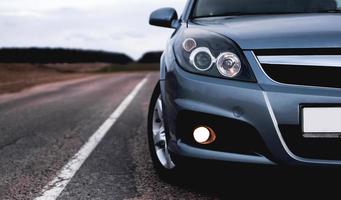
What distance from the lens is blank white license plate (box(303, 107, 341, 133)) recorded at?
2656 mm

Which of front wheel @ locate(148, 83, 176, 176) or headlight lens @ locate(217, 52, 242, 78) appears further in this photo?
front wheel @ locate(148, 83, 176, 176)

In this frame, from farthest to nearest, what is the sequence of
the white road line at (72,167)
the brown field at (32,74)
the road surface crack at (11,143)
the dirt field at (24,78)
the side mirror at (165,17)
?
1. the brown field at (32,74)
2. the dirt field at (24,78)
3. the road surface crack at (11,143)
4. the side mirror at (165,17)
5. the white road line at (72,167)

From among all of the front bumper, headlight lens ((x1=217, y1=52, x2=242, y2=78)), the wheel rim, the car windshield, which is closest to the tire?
the wheel rim

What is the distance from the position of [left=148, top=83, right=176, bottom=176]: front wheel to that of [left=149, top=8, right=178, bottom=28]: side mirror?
2.50ft

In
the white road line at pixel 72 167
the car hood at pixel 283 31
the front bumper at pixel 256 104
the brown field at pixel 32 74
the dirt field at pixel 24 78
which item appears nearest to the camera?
the front bumper at pixel 256 104

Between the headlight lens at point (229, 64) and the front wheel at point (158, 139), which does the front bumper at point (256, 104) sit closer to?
the headlight lens at point (229, 64)

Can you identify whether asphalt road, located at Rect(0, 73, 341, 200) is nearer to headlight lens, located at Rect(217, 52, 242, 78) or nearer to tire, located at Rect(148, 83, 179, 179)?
tire, located at Rect(148, 83, 179, 179)

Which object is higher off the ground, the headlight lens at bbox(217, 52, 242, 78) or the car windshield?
the car windshield

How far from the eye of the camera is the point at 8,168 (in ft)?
13.2

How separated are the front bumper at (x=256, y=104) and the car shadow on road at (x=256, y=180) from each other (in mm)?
49

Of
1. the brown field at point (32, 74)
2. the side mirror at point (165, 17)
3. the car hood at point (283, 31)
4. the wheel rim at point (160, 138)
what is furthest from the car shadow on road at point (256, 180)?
the brown field at point (32, 74)

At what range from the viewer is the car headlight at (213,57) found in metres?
2.85

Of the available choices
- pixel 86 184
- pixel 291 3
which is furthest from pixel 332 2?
pixel 86 184

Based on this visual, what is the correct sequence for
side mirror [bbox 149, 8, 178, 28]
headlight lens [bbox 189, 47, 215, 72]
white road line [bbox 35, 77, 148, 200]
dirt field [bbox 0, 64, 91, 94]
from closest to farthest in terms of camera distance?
headlight lens [bbox 189, 47, 215, 72] → white road line [bbox 35, 77, 148, 200] → side mirror [bbox 149, 8, 178, 28] → dirt field [bbox 0, 64, 91, 94]
